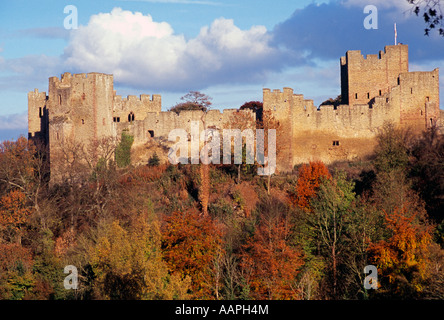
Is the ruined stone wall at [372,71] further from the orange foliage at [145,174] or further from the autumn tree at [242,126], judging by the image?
the orange foliage at [145,174]

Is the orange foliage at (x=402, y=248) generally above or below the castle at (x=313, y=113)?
below

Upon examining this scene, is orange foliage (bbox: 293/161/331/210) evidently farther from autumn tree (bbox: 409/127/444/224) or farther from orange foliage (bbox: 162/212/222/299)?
orange foliage (bbox: 162/212/222/299)

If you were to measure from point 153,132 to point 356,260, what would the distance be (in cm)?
1645

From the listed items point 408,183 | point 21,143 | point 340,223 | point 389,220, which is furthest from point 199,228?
point 21,143

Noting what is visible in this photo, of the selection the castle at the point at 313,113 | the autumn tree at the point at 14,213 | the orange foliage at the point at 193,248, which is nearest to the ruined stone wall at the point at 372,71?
the castle at the point at 313,113

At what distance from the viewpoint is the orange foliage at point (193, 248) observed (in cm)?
3023

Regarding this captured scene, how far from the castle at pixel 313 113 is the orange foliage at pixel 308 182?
303cm

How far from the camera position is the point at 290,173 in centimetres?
4006

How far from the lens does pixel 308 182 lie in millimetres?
36375
